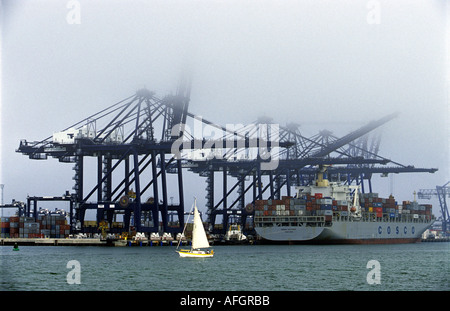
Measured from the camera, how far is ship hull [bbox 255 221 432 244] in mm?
114250

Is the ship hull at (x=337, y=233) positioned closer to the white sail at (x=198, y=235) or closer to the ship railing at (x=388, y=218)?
the ship railing at (x=388, y=218)

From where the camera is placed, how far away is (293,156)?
153 meters

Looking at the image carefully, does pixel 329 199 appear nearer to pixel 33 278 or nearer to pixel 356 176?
pixel 356 176

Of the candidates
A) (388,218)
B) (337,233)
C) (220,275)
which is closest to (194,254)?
(220,275)

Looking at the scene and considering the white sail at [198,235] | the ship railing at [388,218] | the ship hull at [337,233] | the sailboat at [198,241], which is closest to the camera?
the white sail at [198,235]

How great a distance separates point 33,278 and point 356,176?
419 ft

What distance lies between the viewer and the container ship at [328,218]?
376 feet

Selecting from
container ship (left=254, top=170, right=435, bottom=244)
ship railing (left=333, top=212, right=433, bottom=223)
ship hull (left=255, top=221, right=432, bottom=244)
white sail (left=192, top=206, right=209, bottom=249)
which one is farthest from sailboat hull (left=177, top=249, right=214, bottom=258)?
ship railing (left=333, top=212, right=433, bottom=223)

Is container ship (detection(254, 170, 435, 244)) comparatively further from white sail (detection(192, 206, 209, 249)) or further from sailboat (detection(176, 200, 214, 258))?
white sail (detection(192, 206, 209, 249))

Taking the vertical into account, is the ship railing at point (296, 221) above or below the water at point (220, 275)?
above

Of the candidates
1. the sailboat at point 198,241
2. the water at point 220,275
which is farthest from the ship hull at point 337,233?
the sailboat at point 198,241

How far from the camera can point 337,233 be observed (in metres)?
116

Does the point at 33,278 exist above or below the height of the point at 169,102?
below
